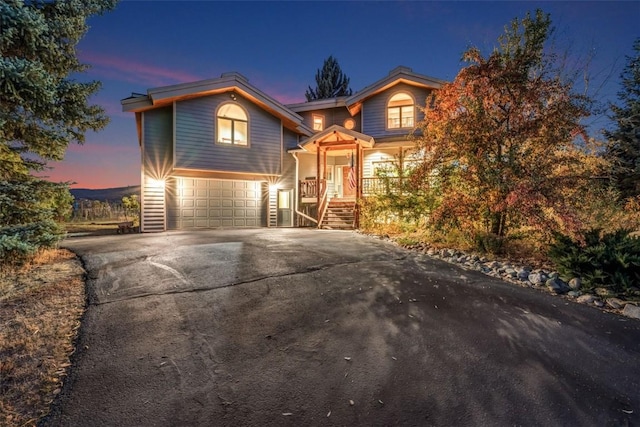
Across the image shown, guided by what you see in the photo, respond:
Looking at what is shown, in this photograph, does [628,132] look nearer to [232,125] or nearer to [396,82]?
[396,82]

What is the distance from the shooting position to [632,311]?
11.6 feet

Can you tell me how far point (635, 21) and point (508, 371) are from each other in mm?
15874

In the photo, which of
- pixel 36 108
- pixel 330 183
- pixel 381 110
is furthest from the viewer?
pixel 330 183

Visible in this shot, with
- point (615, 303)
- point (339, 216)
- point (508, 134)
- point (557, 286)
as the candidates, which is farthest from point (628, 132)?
point (615, 303)

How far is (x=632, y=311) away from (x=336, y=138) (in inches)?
420

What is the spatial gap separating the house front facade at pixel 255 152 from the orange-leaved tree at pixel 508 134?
4463 millimetres

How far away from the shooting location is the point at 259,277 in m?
4.79

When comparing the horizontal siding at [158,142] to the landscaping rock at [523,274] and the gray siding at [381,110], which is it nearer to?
the gray siding at [381,110]

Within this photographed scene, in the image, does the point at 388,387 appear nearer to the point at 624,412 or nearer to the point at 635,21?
the point at 624,412

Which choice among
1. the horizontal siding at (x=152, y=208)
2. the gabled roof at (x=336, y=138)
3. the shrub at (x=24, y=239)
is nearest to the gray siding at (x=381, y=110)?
the gabled roof at (x=336, y=138)

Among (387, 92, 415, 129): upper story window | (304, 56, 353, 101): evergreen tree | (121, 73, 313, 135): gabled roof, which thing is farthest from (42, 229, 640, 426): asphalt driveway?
(304, 56, 353, 101): evergreen tree

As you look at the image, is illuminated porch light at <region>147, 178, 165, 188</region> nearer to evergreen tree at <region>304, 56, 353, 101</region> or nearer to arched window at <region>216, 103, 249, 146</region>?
arched window at <region>216, 103, 249, 146</region>

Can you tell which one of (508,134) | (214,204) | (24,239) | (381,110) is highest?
(381,110)

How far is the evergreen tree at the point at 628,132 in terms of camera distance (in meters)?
12.1
